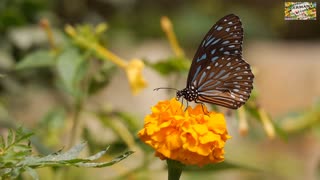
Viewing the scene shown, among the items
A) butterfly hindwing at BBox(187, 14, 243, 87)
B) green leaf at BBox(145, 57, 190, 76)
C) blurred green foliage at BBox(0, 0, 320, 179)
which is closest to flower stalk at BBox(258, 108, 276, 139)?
blurred green foliage at BBox(0, 0, 320, 179)

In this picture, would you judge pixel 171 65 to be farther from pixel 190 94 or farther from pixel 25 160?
pixel 25 160

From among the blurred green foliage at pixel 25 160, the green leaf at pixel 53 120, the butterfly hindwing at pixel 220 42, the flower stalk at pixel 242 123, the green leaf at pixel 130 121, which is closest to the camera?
the blurred green foliage at pixel 25 160

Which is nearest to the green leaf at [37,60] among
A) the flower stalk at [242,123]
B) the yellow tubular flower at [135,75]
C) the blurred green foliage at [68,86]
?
the blurred green foliage at [68,86]

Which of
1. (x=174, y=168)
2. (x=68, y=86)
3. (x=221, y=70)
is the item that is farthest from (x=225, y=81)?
(x=68, y=86)

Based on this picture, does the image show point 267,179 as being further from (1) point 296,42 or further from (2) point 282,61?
(1) point 296,42

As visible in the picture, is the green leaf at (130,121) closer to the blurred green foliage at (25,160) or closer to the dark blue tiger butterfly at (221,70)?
the dark blue tiger butterfly at (221,70)
